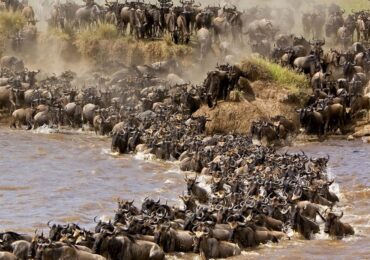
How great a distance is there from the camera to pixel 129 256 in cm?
1520

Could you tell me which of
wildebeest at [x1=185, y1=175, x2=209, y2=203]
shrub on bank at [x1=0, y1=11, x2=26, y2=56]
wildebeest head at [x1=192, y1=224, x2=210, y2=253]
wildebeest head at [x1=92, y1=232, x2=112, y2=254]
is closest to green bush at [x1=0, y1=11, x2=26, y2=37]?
shrub on bank at [x1=0, y1=11, x2=26, y2=56]

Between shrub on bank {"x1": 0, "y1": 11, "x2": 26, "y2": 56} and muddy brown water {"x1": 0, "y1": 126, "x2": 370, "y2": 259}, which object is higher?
shrub on bank {"x1": 0, "y1": 11, "x2": 26, "y2": 56}

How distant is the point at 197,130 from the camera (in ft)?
95.4

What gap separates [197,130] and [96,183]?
6873mm

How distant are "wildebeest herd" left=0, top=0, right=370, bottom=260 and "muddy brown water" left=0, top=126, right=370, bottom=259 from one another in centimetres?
56

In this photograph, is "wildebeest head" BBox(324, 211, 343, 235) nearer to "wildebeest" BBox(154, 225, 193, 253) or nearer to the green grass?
"wildebeest" BBox(154, 225, 193, 253)

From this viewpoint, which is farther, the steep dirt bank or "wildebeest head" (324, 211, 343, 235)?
the steep dirt bank

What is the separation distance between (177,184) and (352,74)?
1557 cm

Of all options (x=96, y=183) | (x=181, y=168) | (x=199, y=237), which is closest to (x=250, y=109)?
(x=181, y=168)

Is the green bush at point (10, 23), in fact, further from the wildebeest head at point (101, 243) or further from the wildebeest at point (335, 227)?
the wildebeest head at point (101, 243)

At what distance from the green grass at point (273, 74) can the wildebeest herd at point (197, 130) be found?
41 cm

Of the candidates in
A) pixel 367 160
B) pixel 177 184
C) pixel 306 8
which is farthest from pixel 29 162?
pixel 306 8

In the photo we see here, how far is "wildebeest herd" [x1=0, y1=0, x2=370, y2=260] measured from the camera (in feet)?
52.2

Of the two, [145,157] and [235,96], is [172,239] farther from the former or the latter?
[235,96]
